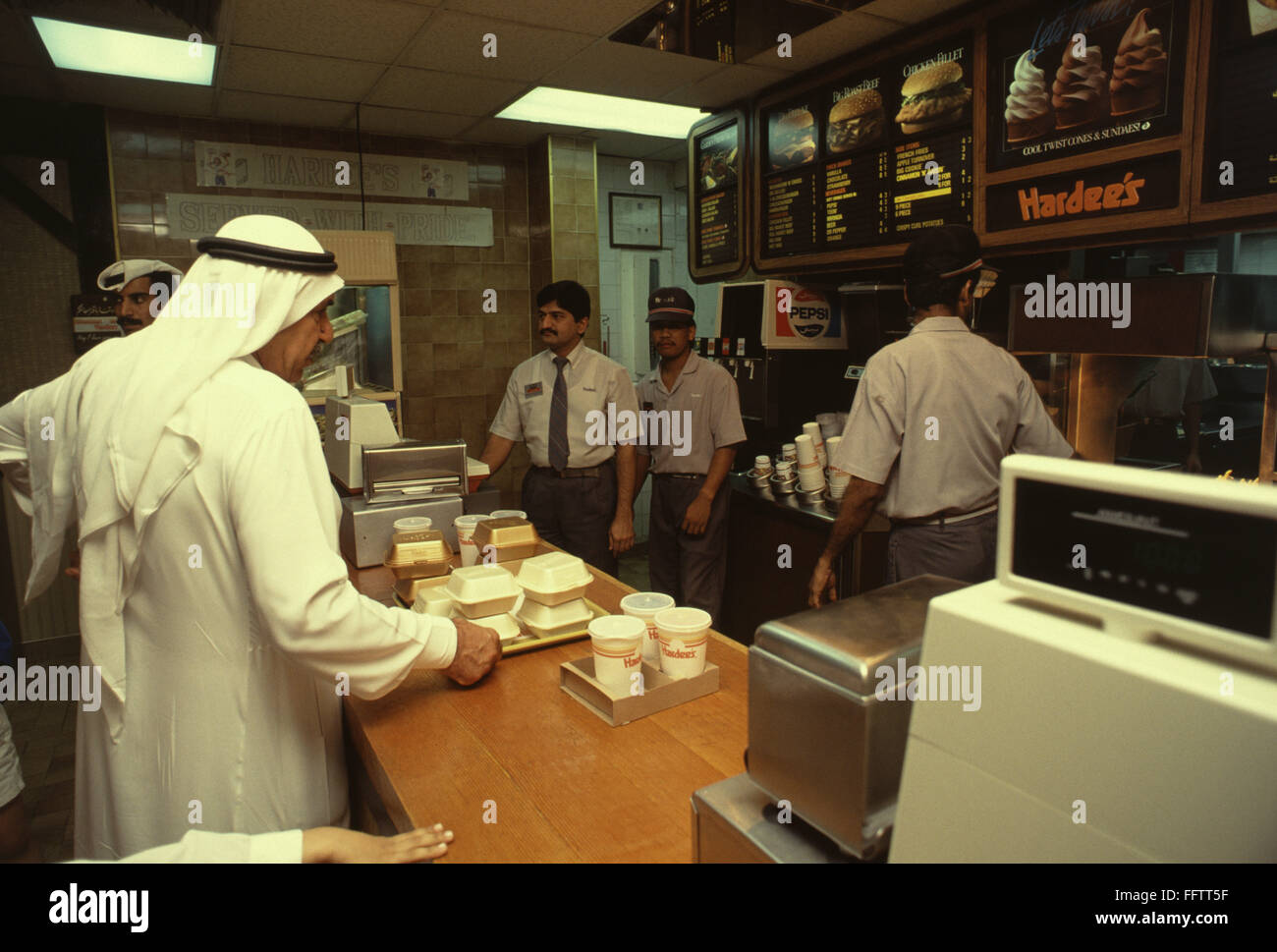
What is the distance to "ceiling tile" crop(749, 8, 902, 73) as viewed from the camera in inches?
126

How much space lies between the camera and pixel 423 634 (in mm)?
1560

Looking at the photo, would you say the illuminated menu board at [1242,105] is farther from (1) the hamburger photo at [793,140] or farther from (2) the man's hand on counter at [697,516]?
(2) the man's hand on counter at [697,516]

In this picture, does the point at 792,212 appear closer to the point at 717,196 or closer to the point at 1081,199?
the point at 717,196

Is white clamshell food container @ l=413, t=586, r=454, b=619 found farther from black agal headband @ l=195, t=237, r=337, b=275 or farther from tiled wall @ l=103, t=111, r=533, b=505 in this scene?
tiled wall @ l=103, t=111, r=533, b=505

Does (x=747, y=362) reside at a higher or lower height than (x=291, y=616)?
higher

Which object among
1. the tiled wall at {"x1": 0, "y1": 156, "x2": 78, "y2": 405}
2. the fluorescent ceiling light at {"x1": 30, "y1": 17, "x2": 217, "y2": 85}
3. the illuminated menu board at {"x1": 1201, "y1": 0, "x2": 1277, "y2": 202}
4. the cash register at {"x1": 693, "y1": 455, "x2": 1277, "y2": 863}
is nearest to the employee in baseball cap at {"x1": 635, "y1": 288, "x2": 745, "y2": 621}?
the illuminated menu board at {"x1": 1201, "y1": 0, "x2": 1277, "y2": 202}

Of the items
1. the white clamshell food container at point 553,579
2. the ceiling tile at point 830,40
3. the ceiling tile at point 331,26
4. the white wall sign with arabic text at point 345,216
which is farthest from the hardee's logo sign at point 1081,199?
the white wall sign with arabic text at point 345,216

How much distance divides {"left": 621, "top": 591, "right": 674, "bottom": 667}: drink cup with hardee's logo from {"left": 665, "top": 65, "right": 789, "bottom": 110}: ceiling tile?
2.97 meters

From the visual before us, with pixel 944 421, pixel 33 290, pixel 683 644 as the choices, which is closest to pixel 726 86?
pixel 944 421

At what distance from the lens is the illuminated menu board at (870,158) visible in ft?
10.4

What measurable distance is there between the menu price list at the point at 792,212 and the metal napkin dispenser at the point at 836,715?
332 cm

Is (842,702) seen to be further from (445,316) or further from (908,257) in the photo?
(445,316)

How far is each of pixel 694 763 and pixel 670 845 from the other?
223 mm
